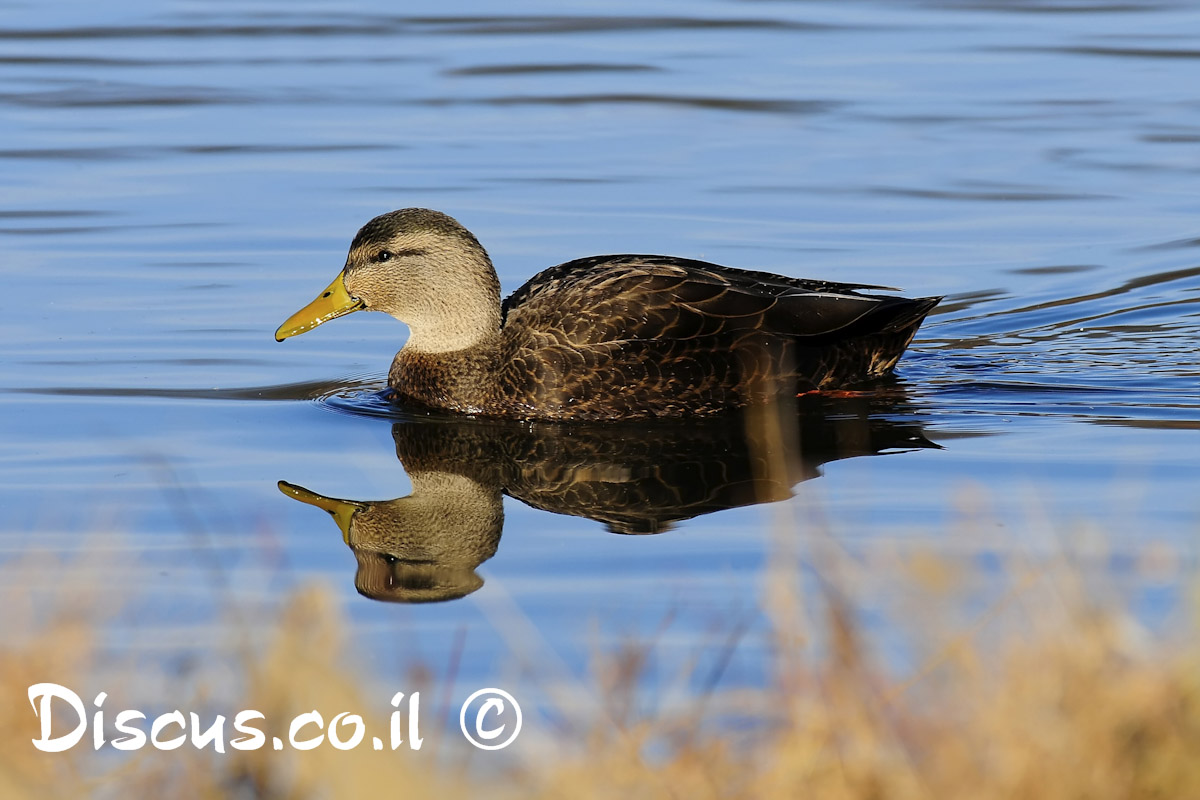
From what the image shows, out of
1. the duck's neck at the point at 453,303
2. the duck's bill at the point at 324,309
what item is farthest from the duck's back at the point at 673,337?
the duck's bill at the point at 324,309

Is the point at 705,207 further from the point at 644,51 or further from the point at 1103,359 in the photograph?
the point at 644,51

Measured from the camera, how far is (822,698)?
12.1 ft

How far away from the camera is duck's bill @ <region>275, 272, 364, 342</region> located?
8945 mm

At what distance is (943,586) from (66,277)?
26.4 feet

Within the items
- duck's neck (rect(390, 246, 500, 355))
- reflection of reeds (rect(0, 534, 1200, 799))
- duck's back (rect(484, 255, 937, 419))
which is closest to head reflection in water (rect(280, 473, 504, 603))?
duck's back (rect(484, 255, 937, 419))

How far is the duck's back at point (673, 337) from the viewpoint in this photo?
8547 mm

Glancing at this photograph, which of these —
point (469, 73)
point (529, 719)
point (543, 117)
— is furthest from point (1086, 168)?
point (529, 719)

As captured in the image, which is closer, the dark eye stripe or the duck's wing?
the duck's wing

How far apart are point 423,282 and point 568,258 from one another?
2.09 metres

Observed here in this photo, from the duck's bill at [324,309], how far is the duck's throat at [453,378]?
392mm

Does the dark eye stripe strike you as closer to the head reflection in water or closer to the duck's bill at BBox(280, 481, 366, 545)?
the head reflection in water

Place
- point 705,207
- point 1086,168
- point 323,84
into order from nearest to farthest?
point 705,207, point 1086,168, point 323,84

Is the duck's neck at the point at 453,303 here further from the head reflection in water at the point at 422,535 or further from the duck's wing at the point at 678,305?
the head reflection in water at the point at 422,535

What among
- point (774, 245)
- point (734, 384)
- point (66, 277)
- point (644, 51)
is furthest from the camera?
point (644, 51)
